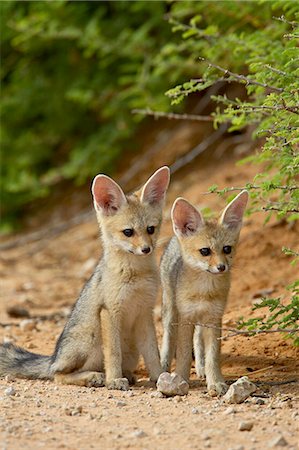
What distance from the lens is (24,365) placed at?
6.12 m

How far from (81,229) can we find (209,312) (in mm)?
7203

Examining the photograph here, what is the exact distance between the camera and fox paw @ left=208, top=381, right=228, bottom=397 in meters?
5.49

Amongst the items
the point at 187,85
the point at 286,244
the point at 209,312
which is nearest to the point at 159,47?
the point at 286,244

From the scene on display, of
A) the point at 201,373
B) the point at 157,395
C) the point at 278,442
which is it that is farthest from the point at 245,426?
the point at 201,373

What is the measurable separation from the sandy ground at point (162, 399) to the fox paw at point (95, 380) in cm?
13

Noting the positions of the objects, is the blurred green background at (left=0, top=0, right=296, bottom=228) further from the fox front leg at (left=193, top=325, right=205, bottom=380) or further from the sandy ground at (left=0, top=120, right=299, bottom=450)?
the fox front leg at (left=193, top=325, right=205, bottom=380)

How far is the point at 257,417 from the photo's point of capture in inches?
188

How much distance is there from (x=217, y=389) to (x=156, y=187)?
1.39m

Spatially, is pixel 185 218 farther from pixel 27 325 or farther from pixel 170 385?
pixel 27 325

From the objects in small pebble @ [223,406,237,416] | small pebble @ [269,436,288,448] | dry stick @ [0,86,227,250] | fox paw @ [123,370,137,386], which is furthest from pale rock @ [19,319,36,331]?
dry stick @ [0,86,227,250]

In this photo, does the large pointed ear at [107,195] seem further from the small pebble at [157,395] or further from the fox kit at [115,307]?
the small pebble at [157,395]

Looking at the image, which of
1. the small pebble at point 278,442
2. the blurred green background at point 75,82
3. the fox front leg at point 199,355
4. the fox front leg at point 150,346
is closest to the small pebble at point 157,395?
the fox front leg at point 150,346

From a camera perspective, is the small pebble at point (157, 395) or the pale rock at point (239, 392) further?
the small pebble at point (157, 395)

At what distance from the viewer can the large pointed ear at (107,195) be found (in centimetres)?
Result: 593
